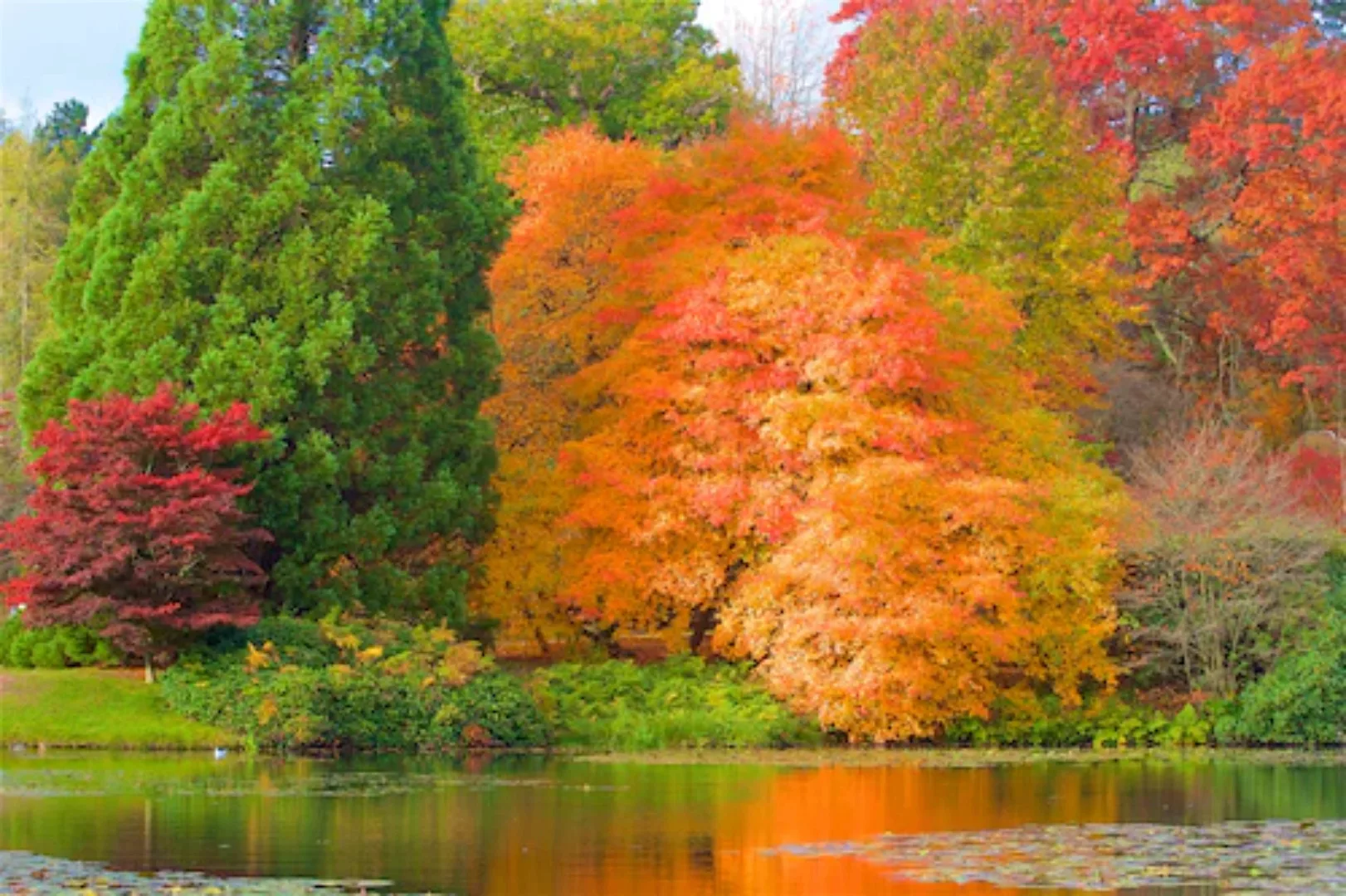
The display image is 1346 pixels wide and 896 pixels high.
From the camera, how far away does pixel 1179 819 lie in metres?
20.4

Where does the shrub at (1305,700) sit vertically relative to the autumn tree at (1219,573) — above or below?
below

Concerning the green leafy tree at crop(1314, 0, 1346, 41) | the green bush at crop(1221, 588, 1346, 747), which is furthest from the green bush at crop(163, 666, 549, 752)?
the green leafy tree at crop(1314, 0, 1346, 41)

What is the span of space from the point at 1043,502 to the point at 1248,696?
424 centimetres

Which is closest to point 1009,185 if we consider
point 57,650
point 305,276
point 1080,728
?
point 1080,728

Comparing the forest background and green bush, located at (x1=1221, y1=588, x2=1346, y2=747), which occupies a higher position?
the forest background

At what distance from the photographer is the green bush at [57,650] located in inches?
1172

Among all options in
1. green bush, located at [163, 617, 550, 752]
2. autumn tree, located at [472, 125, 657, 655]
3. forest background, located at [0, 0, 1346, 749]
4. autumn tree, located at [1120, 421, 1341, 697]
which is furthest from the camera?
autumn tree, located at [472, 125, 657, 655]

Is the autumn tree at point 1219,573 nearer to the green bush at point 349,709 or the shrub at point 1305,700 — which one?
the shrub at point 1305,700

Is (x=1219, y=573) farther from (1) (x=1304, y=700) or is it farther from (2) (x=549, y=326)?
(2) (x=549, y=326)

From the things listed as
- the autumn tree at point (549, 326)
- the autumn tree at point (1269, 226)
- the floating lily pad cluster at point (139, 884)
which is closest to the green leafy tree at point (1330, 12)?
the autumn tree at point (1269, 226)

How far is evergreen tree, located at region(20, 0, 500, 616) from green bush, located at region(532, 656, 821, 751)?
2.76m

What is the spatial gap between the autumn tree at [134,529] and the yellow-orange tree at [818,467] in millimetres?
7225

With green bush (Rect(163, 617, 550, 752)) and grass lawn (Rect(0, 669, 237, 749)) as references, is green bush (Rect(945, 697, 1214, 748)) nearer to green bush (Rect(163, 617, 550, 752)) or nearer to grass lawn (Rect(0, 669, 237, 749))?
green bush (Rect(163, 617, 550, 752))

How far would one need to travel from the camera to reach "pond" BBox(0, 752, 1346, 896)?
15750mm
